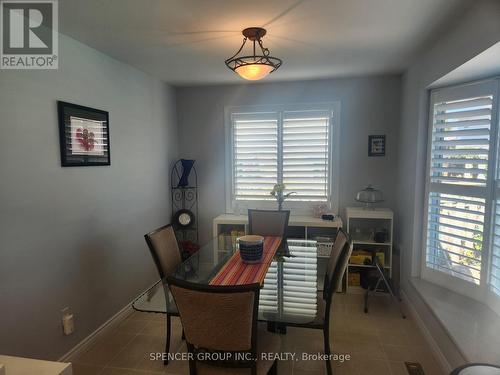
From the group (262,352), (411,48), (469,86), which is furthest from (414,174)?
(262,352)

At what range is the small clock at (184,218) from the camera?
370 centimetres

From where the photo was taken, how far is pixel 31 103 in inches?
74.7

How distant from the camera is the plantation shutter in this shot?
2.18 metres

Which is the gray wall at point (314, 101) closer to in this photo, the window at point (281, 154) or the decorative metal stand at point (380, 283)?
the window at point (281, 154)

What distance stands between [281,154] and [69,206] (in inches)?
90.4

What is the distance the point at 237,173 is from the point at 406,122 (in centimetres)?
197

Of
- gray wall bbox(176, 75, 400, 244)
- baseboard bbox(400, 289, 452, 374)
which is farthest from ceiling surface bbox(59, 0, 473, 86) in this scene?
baseboard bbox(400, 289, 452, 374)

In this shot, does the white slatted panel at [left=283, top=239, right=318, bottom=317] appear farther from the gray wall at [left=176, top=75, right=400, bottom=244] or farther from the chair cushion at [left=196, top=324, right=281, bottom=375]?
the gray wall at [left=176, top=75, right=400, bottom=244]

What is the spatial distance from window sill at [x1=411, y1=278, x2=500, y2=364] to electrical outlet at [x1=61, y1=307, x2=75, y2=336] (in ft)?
8.43

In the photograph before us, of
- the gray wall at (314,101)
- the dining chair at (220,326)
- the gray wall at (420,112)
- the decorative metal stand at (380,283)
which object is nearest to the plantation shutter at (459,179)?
the gray wall at (420,112)

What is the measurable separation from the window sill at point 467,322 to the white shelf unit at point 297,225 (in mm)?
1123

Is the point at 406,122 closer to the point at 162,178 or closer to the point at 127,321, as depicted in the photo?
the point at 162,178

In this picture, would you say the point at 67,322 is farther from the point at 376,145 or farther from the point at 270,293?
the point at 376,145

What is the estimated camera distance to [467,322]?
202 cm
